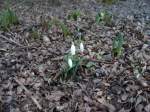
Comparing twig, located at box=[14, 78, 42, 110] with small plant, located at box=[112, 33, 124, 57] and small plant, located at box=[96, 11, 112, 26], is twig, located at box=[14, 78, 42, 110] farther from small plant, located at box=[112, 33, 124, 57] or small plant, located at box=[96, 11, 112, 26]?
small plant, located at box=[96, 11, 112, 26]

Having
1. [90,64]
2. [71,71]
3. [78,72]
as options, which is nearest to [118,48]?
[90,64]

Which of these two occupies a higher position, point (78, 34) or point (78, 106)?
point (78, 34)

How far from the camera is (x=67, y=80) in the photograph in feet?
10.2

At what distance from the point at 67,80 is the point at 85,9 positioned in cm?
243

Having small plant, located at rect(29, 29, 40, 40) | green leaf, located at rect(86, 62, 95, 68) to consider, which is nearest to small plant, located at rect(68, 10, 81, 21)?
small plant, located at rect(29, 29, 40, 40)

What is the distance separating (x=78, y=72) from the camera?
3227 mm

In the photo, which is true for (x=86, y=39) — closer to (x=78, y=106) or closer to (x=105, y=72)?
(x=105, y=72)

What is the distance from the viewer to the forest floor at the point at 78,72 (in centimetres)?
285

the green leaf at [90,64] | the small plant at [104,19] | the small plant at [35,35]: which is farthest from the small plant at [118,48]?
the small plant at [35,35]

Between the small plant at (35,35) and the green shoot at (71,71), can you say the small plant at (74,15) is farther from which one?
the green shoot at (71,71)

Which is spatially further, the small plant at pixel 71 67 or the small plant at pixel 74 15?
the small plant at pixel 74 15

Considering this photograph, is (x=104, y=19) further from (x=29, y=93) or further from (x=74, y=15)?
(x=29, y=93)

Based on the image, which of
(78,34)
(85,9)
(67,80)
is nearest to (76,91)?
(67,80)

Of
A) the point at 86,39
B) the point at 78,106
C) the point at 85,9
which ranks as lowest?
the point at 78,106
